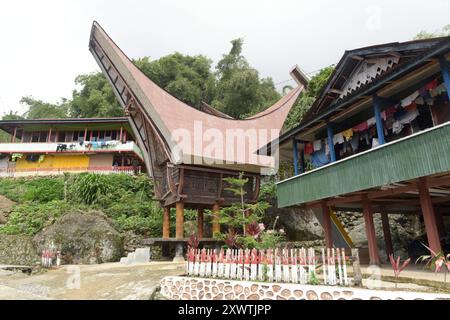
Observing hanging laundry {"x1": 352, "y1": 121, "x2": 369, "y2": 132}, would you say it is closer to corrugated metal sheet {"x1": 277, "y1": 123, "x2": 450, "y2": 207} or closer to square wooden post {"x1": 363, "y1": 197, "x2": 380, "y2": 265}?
corrugated metal sheet {"x1": 277, "y1": 123, "x2": 450, "y2": 207}

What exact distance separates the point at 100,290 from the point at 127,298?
4.84 ft

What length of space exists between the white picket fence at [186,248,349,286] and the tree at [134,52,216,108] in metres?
28.5

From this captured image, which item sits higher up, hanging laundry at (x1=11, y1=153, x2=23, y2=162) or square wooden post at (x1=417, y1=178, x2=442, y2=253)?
hanging laundry at (x1=11, y1=153, x2=23, y2=162)

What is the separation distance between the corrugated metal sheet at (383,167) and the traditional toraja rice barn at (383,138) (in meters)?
0.02

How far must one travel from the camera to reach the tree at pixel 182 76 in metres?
34.9

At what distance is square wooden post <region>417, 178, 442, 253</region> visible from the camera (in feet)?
25.0

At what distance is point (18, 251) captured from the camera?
15188 mm

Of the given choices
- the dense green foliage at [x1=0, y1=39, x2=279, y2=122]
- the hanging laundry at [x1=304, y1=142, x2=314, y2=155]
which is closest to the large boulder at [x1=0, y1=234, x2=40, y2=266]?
the hanging laundry at [x1=304, y1=142, x2=314, y2=155]

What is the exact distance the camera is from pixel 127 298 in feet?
24.2

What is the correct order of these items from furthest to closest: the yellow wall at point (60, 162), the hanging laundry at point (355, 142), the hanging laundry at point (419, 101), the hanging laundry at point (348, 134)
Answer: the yellow wall at point (60, 162) < the hanging laundry at point (355, 142) < the hanging laundry at point (348, 134) < the hanging laundry at point (419, 101)

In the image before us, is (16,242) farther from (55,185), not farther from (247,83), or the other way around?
(247,83)

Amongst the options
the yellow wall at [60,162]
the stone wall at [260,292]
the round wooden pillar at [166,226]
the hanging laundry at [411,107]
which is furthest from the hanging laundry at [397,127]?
the yellow wall at [60,162]

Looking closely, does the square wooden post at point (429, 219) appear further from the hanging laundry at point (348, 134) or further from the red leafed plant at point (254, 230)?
the red leafed plant at point (254, 230)

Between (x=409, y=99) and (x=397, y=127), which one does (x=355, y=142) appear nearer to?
(x=397, y=127)
